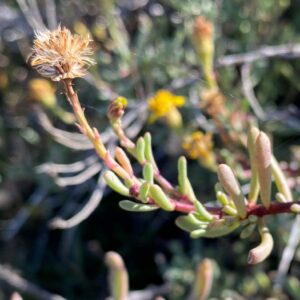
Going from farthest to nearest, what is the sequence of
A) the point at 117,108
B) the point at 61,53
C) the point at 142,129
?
the point at 142,129, the point at 117,108, the point at 61,53

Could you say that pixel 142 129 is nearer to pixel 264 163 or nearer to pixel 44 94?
pixel 44 94

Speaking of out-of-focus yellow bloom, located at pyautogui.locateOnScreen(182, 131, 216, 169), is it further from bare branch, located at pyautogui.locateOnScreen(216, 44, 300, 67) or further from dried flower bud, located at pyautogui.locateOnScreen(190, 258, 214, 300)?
dried flower bud, located at pyautogui.locateOnScreen(190, 258, 214, 300)

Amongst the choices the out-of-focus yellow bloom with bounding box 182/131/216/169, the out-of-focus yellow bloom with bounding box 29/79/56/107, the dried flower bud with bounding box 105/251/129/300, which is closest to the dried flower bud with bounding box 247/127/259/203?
the dried flower bud with bounding box 105/251/129/300

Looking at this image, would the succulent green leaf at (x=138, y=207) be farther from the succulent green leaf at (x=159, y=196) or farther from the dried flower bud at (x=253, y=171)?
the dried flower bud at (x=253, y=171)

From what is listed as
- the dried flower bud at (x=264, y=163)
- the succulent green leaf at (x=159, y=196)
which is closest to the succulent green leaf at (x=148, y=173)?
the succulent green leaf at (x=159, y=196)

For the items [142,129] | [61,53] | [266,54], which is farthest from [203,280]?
[142,129]

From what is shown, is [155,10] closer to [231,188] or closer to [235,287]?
[235,287]

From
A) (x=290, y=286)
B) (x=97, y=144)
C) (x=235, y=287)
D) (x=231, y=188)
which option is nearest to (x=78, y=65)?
(x=97, y=144)

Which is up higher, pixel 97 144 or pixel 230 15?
pixel 97 144
